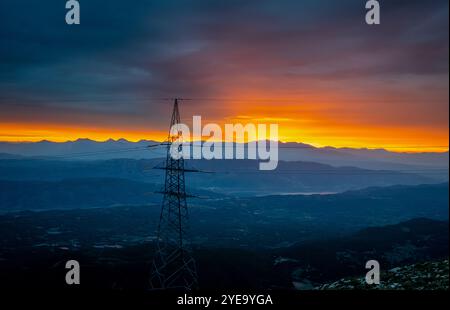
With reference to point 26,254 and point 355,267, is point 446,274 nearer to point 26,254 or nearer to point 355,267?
point 355,267

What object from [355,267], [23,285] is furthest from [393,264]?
[23,285]

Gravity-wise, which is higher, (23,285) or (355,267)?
(23,285)

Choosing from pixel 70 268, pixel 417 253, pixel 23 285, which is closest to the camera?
pixel 23 285

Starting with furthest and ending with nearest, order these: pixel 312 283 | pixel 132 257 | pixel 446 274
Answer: pixel 132 257 → pixel 312 283 → pixel 446 274
